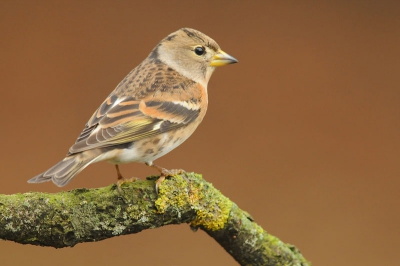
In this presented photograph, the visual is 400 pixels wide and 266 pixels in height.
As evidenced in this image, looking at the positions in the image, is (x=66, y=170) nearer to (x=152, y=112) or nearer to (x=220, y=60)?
(x=152, y=112)

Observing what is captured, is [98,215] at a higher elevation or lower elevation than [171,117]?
lower

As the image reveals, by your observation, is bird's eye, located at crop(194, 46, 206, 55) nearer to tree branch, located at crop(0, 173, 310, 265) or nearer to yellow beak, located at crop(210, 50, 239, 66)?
yellow beak, located at crop(210, 50, 239, 66)

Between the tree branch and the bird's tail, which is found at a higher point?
the bird's tail

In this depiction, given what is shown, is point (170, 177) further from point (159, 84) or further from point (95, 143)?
point (159, 84)

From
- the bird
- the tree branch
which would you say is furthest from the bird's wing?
the tree branch

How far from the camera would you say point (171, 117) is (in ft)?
7.80

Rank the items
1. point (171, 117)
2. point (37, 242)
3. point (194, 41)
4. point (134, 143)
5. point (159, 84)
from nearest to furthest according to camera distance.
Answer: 1. point (37, 242)
2. point (134, 143)
3. point (171, 117)
4. point (159, 84)
5. point (194, 41)

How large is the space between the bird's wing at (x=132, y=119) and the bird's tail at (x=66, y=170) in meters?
0.03

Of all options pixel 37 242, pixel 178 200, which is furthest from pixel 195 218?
pixel 37 242

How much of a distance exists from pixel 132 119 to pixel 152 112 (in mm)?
114

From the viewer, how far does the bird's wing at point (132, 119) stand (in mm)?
2146

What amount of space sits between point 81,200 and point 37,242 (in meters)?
0.20

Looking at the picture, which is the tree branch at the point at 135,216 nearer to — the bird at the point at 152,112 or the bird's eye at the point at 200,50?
the bird at the point at 152,112

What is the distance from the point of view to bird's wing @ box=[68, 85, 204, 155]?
2.15 m
